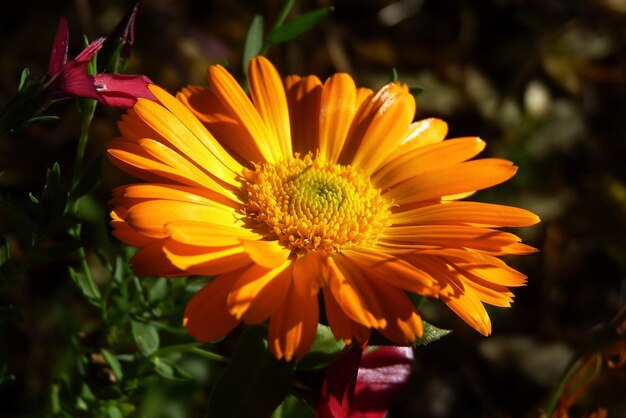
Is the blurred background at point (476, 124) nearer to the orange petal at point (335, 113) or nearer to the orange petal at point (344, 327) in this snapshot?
the orange petal at point (335, 113)

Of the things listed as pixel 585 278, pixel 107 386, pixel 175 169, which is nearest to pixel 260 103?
pixel 175 169

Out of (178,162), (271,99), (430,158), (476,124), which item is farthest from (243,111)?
(476,124)

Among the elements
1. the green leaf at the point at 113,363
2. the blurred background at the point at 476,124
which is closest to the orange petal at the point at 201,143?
the green leaf at the point at 113,363

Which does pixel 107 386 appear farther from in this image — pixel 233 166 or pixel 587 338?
pixel 587 338

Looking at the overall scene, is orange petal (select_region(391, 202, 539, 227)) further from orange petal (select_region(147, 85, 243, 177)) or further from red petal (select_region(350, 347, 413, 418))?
orange petal (select_region(147, 85, 243, 177))

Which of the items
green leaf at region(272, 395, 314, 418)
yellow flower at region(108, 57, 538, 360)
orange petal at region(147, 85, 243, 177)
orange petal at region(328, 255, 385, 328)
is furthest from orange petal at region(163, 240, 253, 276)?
green leaf at region(272, 395, 314, 418)
